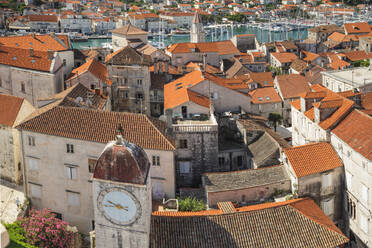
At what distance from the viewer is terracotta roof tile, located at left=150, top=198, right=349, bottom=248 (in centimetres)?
2528

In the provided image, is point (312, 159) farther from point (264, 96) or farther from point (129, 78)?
point (264, 96)

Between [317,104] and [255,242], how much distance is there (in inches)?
596

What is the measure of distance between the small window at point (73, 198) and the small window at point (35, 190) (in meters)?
2.35

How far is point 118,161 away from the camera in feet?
74.7

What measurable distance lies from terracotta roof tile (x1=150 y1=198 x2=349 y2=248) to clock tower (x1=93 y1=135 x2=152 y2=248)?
5.24 ft

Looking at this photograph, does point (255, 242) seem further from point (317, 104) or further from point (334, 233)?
point (317, 104)

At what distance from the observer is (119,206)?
2325 cm

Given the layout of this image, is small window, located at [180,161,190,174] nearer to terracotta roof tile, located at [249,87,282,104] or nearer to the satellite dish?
the satellite dish

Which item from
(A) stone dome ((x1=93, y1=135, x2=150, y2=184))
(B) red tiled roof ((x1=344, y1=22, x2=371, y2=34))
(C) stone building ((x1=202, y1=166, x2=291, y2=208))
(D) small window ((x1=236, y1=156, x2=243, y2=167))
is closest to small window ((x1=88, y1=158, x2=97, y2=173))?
(C) stone building ((x1=202, y1=166, x2=291, y2=208))

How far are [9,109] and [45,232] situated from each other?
12.3m

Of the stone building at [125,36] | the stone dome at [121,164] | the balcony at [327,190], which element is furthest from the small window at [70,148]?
the stone building at [125,36]

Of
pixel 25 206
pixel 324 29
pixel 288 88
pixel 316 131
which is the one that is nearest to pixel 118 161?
pixel 25 206

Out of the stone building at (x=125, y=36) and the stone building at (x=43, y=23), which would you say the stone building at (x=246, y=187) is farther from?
the stone building at (x=43, y=23)

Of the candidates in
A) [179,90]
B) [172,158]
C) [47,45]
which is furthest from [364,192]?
[47,45]
